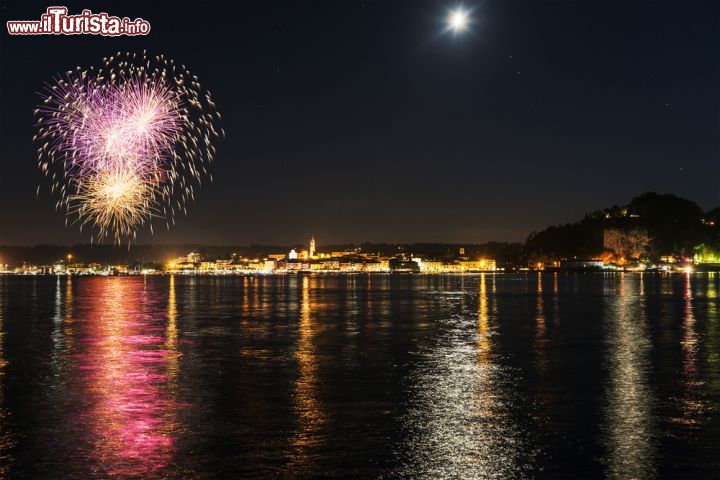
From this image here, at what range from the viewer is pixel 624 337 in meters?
32.5

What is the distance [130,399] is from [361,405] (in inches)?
211

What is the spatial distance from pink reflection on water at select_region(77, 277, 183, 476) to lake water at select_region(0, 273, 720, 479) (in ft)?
0.19

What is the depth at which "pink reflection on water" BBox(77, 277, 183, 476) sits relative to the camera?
40.1ft

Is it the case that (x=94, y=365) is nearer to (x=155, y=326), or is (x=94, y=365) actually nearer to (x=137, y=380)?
(x=137, y=380)

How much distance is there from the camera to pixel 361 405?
16.6 m

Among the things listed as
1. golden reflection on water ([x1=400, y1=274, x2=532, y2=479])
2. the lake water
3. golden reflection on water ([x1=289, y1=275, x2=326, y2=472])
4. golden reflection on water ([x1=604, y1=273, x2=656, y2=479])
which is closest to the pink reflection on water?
the lake water

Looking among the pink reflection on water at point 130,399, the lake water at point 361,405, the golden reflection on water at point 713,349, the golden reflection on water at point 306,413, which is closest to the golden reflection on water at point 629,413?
the lake water at point 361,405

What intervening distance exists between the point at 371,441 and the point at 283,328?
24702mm

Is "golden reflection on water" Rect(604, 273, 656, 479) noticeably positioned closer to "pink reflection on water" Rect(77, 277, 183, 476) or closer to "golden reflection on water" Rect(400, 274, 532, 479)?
"golden reflection on water" Rect(400, 274, 532, 479)

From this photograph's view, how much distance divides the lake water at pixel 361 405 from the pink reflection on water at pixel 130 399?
0.19 ft

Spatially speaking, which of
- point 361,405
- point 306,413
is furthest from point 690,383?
point 306,413

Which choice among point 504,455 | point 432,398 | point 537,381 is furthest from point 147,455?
point 537,381

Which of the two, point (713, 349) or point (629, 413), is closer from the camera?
point (629, 413)

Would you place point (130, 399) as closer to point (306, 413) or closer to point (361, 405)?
point (306, 413)
